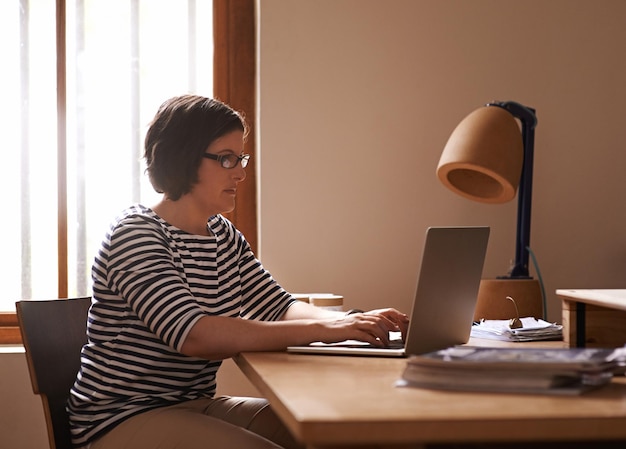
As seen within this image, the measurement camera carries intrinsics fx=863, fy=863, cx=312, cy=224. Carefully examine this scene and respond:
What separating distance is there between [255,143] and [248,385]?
88cm

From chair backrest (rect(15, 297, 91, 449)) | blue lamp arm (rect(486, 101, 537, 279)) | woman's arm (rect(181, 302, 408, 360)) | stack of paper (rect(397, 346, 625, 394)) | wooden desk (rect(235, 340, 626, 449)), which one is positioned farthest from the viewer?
blue lamp arm (rect(486, 101, 537, 279))

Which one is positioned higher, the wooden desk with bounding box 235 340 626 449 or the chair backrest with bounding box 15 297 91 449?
the wooden desk with bounding box 235 340 626 449

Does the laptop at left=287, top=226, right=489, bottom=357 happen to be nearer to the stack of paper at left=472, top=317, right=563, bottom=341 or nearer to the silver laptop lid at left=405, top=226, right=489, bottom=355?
the silver laptop lid at left=405, top=226, right=489, bottom=355

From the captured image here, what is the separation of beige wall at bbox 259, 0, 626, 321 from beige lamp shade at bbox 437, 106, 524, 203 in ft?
1.97

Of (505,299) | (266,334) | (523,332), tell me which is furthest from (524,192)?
(266,334)

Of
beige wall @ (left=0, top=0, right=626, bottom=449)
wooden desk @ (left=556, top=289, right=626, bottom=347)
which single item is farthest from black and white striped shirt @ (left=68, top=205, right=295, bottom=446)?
beige wall @ (left=0, top=0, right=626, bottom=449)

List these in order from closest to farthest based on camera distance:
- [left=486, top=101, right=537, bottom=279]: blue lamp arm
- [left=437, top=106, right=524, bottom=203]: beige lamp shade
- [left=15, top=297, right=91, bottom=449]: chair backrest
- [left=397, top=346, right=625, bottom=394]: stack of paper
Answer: [left=397, top=346, right=625, bottom=394]: stack of paper → [left=15, top=297, right=91, bottom=449]: chair backrest → [left=437, top=106, right=524, bottom=203]: beige lamp shade → [left=486, top=101, right=537, bottom=279]: blue lamp arm

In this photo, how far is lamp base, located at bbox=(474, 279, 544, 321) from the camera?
2.53 m

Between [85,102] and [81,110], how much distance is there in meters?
0.03

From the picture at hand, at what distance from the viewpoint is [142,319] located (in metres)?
1.67

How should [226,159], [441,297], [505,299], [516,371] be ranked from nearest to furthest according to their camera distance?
[516,371]
[441,297]
[226,159]
[505,299]

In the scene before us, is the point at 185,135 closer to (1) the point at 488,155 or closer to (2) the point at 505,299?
(1) the point at 488,155

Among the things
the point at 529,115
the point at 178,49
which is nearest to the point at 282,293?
the point at 529,115

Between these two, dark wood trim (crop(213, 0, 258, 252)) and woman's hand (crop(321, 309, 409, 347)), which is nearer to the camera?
woman's hand (crop(321, 309, 409, 347))
